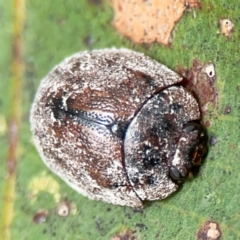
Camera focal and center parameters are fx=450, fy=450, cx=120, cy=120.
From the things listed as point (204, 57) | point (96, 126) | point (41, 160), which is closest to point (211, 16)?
point (204, 57)

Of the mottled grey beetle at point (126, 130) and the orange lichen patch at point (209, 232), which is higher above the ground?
the mottled grey beetle at point (126, 130)

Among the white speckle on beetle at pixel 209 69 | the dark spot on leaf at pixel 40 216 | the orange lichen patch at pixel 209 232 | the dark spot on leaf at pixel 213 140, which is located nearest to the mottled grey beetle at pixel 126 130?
the dark spot on leaf at pixel 213 140

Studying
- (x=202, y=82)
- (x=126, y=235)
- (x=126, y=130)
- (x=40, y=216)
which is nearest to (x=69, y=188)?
(x=40, y=216)

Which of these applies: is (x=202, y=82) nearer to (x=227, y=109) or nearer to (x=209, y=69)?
(x=209, y=69)

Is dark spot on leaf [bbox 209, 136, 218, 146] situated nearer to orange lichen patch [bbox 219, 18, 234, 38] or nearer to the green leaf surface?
the green leaf surface

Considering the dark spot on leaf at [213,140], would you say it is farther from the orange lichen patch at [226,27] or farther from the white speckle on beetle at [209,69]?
the orange lichen patch at [226,27]

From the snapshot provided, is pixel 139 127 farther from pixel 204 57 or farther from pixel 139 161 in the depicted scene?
pixel 204 57

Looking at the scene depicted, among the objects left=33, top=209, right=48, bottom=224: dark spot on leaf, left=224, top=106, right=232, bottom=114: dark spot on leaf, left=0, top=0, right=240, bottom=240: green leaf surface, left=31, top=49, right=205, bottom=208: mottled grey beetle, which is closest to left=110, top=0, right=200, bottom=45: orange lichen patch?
left=0, top=0, right=240, bottom=240: green leaf surface
